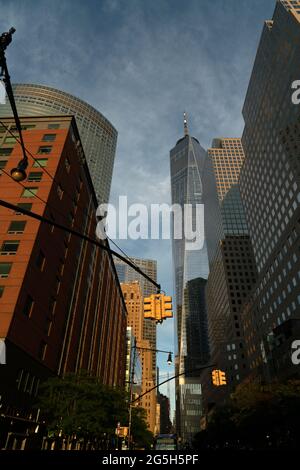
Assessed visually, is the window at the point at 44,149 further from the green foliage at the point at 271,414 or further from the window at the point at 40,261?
the green foliage at the point at 271,414

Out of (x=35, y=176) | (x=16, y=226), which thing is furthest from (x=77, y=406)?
(x=35, y=176)

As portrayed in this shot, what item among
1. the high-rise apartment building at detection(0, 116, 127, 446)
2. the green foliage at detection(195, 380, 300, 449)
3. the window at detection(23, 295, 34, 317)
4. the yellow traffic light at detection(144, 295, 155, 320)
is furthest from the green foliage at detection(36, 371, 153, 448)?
the yellow traffic light at detection(144, 295, 155, 320)

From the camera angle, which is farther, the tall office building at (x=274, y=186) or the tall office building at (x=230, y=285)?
the tall office building at (x=230, y=285)

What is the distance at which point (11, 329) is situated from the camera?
32.6 m

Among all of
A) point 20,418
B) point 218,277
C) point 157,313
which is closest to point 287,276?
point 20,418

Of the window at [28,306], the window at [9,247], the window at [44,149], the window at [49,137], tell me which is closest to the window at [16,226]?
the window at [9,247]

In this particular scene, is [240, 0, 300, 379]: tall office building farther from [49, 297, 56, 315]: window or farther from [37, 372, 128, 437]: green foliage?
[49, 297, 56, 315]: window

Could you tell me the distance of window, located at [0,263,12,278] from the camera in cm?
3675

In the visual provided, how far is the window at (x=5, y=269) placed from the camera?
36750 mm

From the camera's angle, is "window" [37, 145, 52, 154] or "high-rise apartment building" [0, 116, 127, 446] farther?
"window" [37, 145, 52, 154]

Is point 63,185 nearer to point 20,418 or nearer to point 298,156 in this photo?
point 20,418

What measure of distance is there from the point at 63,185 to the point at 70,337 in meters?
23.8

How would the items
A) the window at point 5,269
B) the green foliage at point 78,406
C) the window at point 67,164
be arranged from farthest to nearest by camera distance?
the window at point 67,164
the window at point 5,269
the green foliage at point 78,406

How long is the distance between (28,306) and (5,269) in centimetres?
496
